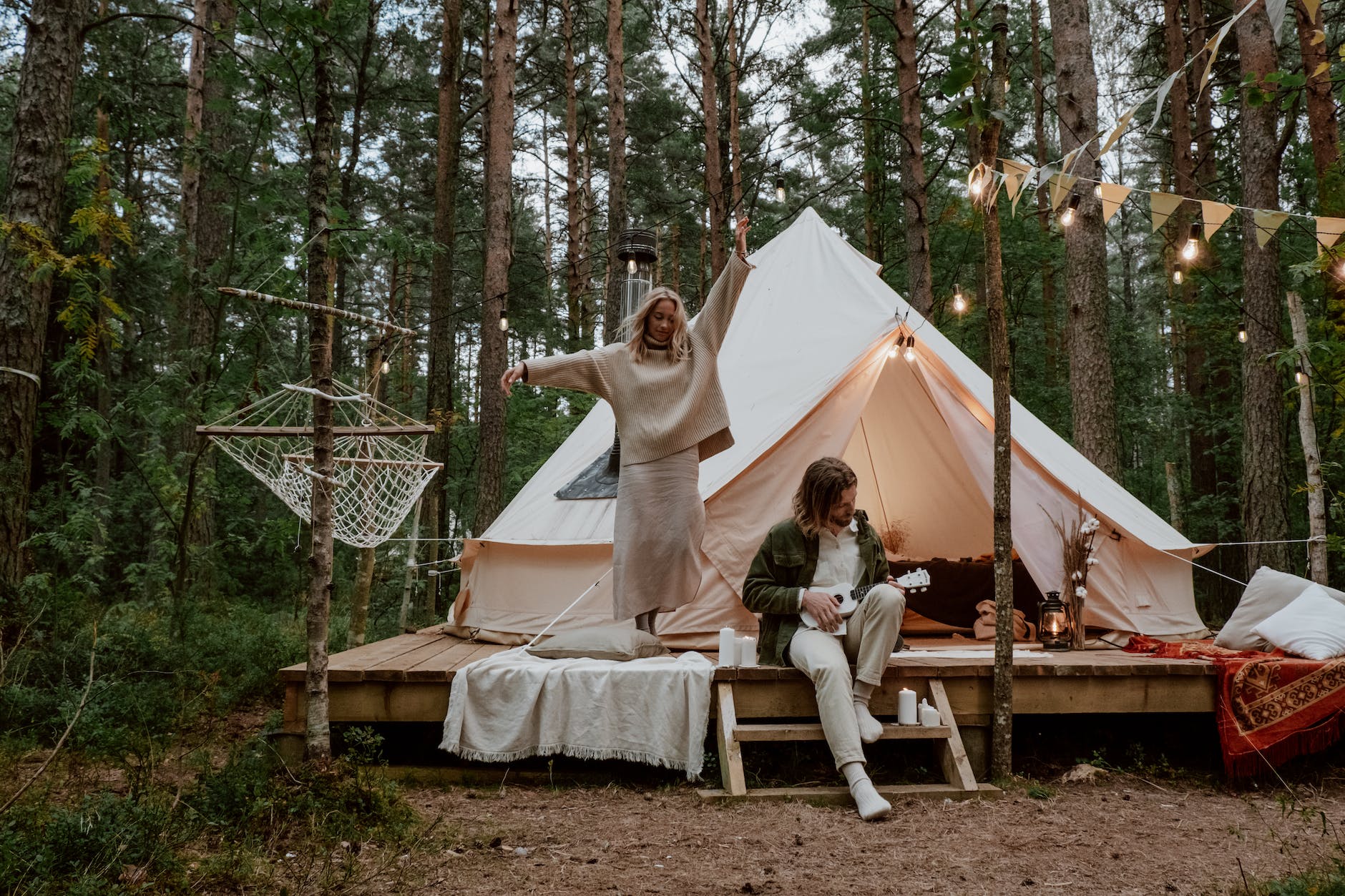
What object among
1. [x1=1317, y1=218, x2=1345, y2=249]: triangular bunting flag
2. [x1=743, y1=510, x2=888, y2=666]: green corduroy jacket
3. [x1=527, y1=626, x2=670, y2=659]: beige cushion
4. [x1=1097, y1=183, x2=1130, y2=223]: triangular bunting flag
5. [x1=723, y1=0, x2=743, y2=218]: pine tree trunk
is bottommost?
[x1=527, y1=626, x2=670, y2=659]: beige cushion

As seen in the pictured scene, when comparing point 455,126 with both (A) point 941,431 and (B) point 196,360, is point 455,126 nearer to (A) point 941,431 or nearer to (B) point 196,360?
(B) point 196,360

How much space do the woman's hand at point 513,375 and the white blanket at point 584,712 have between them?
1048 millimetres

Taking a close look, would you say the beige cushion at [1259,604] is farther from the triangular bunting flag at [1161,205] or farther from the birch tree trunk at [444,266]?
the birch tree trunk at [444,266]

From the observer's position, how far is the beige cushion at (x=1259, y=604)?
383cm

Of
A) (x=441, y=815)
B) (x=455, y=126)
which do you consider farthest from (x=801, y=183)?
(x=441, y=815)

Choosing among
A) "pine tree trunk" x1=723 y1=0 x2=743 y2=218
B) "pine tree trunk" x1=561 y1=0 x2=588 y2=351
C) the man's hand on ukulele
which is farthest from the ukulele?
"pine tree trunk" x1=723 y1=0 x2=743 y2=218

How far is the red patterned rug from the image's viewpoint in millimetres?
3289

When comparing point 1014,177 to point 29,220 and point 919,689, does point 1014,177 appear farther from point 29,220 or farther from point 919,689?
point 29,220

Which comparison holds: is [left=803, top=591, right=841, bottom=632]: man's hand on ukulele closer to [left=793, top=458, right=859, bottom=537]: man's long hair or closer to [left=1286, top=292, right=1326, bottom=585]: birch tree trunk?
[left=793, top=458, right=859, bottom=537]: man's long hair

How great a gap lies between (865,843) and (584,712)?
115 centimetres

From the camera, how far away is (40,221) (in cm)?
433

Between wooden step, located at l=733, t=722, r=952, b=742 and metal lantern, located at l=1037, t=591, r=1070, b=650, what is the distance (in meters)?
1.20

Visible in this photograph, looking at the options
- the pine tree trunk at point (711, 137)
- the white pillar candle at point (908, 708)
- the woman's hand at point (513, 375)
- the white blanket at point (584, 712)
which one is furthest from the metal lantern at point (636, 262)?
the pine tree trunk at point (711, 137)

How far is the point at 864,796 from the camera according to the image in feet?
9.18
